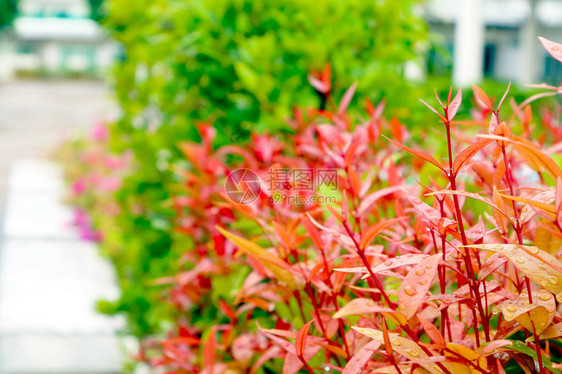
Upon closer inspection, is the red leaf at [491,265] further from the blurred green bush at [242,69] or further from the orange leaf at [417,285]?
the blurred green bush at [242,69]

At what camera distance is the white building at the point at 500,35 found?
1105cm

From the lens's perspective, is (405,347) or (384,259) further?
(384,259)

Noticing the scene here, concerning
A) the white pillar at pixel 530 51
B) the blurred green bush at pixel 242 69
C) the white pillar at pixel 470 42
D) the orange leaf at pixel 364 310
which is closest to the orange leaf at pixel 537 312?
the orange leaf at pixel 364 310

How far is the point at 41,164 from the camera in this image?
11.4 m

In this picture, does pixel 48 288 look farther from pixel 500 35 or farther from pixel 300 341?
pixel 500 35

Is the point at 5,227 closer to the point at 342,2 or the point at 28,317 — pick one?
the point at 28,317

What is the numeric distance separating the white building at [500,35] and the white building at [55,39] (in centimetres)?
3720

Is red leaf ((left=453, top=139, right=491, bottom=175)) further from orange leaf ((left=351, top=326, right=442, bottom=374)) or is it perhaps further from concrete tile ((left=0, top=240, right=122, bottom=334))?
concrete tile ((left=0, top=240, right=122, bottom=334))

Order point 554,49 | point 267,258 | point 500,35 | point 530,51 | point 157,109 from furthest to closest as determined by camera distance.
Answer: point 500,35, point 530,51, point 157,109, point 267,258, point 554,49

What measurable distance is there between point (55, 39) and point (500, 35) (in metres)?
41.4

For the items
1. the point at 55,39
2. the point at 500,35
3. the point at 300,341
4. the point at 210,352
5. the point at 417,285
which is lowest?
the point at 210,352

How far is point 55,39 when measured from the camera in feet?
165

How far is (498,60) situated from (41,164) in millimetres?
13831

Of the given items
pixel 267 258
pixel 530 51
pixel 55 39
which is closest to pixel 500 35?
pixel 530 51
